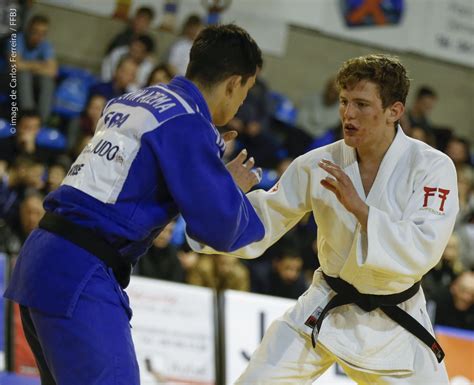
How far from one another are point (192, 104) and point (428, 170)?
1.23m

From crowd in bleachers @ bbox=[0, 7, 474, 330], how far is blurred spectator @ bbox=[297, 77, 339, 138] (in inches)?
0.5

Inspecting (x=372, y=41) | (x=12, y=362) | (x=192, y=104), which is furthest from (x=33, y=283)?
(x=372, y=41)

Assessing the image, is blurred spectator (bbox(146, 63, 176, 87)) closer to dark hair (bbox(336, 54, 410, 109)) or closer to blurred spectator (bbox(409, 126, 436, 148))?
blurred spectator (bbox(409, 126, 436, 148))

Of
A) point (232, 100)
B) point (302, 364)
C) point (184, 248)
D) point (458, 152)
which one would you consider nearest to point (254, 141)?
point (184, 248)

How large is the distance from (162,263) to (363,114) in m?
3.74

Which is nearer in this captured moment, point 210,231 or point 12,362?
point 210,231

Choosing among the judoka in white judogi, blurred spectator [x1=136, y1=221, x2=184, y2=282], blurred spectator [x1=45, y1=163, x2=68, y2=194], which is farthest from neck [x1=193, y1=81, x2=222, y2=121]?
blurred spectator [x1=45, y1=163, x2=68, y2=194]

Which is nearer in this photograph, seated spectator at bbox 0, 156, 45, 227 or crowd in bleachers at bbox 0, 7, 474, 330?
seated spectator at bbox 0, 156, 45, 227

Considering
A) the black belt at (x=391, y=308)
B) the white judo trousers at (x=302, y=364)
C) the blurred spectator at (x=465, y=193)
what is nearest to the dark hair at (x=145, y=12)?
the blurred spectator at (x=465, y=193)

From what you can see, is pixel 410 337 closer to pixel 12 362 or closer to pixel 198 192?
pixel 198 192

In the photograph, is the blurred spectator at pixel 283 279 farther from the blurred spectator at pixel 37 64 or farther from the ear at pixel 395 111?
the ear at pixel 395 111

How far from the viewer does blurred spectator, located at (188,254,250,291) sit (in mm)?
7656

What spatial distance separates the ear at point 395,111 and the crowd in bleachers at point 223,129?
358cm

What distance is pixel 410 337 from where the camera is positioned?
4121 mm
